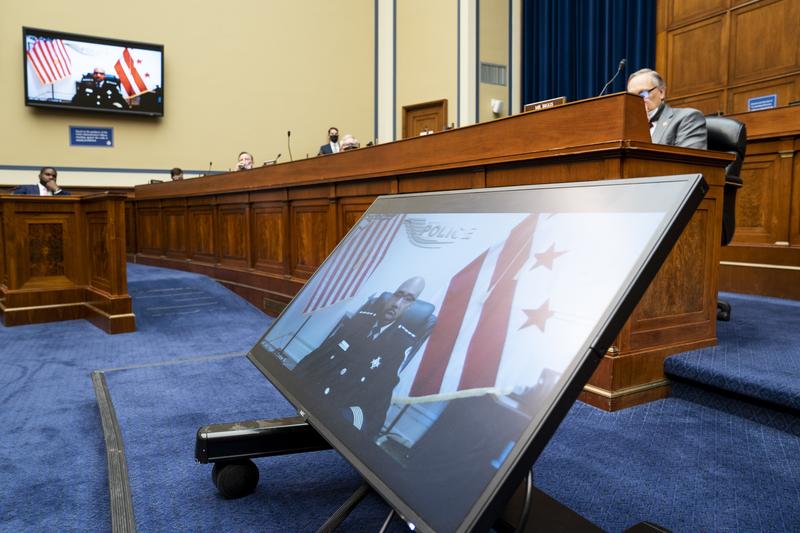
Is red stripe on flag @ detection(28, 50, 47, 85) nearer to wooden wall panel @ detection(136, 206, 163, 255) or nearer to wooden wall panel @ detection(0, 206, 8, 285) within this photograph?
wooden wall panel @ detection(136, 206, 163, 255)

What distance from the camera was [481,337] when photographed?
0.67 meters

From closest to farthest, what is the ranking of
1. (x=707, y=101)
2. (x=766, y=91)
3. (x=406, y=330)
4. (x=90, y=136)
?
(x=406, y=330)
(x=766, y=91)
(x=707, y=101)
(x=90, y=136)

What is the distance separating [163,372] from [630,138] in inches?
72.8

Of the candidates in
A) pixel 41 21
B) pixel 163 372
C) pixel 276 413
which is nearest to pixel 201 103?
pixel 41 21

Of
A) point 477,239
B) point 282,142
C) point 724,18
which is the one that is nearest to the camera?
point 477,239

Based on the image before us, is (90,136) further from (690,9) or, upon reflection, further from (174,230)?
(690,9)

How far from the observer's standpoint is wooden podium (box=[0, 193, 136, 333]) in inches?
118

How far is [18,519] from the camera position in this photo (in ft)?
3.89

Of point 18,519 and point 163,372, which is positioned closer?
point 18,519

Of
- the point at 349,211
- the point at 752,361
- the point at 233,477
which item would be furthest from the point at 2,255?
the point at 752,361

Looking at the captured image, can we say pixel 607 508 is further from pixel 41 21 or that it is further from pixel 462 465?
pixel 41 21

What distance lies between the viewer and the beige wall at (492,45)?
22.5ft

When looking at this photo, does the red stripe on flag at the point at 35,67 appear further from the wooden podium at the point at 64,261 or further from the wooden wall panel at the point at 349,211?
the wooden wall panel at the point at 349,211

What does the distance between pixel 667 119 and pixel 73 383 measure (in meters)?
2.54
